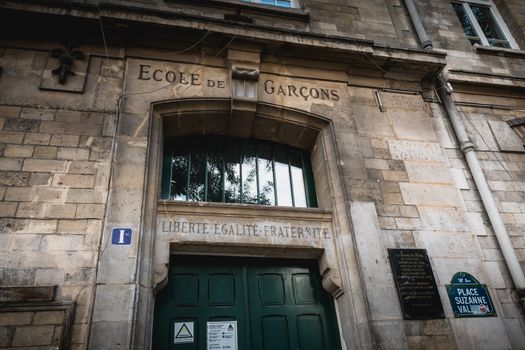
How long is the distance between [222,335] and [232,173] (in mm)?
2120

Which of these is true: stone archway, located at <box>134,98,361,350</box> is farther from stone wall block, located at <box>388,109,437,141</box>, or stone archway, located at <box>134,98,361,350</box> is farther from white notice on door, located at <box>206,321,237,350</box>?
stone wall block, located at <box>388,109,437,141</box>

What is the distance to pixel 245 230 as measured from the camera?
4332 mm

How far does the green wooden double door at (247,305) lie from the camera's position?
3920mm

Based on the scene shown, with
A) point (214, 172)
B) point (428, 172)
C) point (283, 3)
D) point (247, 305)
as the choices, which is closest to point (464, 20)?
point (283, 3)

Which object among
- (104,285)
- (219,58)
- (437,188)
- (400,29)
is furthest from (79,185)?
(400,29)

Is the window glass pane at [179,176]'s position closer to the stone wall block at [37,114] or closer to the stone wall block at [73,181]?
the stone wall block at [73,181]

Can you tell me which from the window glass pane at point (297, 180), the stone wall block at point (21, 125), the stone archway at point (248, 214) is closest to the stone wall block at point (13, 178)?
the stone wall block at point (21, 125)

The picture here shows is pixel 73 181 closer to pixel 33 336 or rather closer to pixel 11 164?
pixel 11 164

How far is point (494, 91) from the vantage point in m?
6.33

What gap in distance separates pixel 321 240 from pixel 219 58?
9.90ft

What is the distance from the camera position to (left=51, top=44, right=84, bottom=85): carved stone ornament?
4473mm

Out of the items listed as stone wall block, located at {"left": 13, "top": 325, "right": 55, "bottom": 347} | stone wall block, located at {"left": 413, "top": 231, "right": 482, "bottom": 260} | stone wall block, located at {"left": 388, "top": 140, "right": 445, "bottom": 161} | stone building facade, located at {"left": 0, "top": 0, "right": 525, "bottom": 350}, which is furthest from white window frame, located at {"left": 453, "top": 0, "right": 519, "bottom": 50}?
stone wall block, located at {"left": 13, "top": 325, "right": 55, "bottom": 347}

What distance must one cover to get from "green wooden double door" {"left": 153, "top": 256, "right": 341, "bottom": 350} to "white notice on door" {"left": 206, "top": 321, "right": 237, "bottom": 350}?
0.15 feet

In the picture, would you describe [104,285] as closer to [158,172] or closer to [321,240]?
[158,172]
